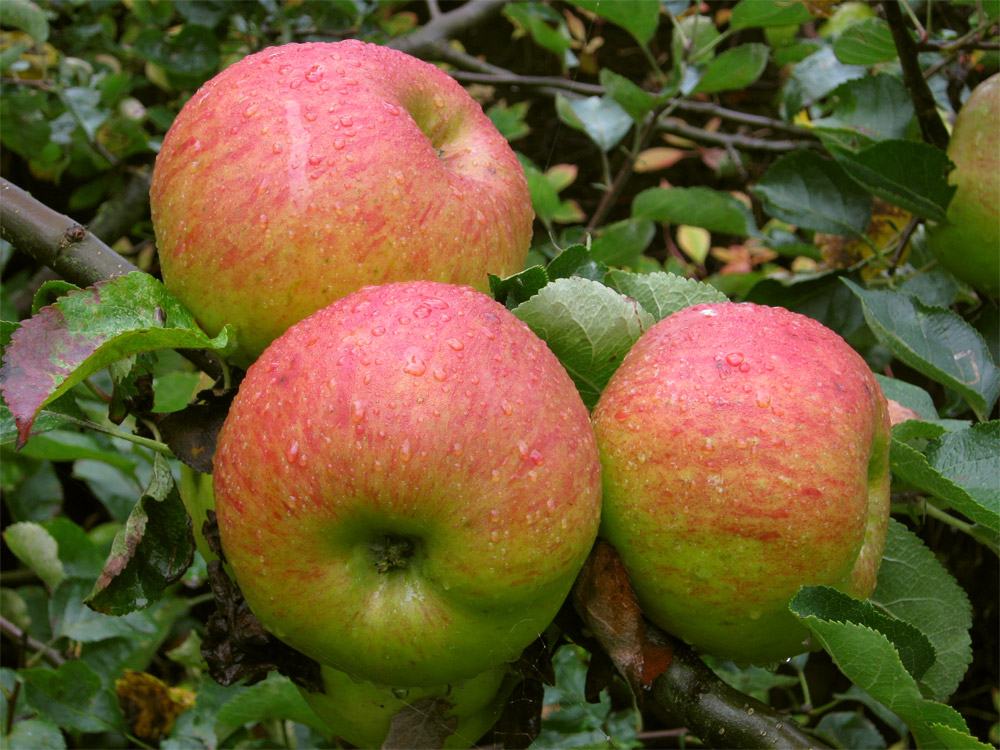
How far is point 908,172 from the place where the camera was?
1.13m

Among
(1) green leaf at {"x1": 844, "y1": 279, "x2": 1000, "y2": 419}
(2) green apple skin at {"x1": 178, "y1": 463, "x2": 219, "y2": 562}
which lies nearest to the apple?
(2) green apple skin at {"x1": 178, "y1": 463, "x2": 219, "y2": 562}

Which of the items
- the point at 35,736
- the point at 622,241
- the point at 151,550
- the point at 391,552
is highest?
the point at 391,552

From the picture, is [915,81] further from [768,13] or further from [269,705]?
[269,705]

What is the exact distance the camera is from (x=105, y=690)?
1305 mm

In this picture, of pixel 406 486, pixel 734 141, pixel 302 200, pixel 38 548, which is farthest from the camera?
pixel 734 141

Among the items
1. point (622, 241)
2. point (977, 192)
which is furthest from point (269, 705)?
point (977, 192)

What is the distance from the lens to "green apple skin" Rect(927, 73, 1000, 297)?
1125 millimetres

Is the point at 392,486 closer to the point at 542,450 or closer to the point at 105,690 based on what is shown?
the point at 542,450

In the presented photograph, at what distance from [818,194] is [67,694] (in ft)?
4.32

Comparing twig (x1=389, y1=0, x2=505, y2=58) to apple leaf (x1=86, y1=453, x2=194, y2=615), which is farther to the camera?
twig (x1=389, y1=0, x2=505, y2=58)

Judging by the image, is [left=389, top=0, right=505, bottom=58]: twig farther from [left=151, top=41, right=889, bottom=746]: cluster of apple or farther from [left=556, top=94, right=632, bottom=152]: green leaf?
[left=151, top=41, right=889, bottom=746]: cluster of apple

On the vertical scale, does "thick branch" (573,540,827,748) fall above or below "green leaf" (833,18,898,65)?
below

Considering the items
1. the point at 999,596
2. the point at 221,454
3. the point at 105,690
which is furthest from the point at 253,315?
the point at 999,596

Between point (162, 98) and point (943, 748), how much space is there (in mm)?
2295
